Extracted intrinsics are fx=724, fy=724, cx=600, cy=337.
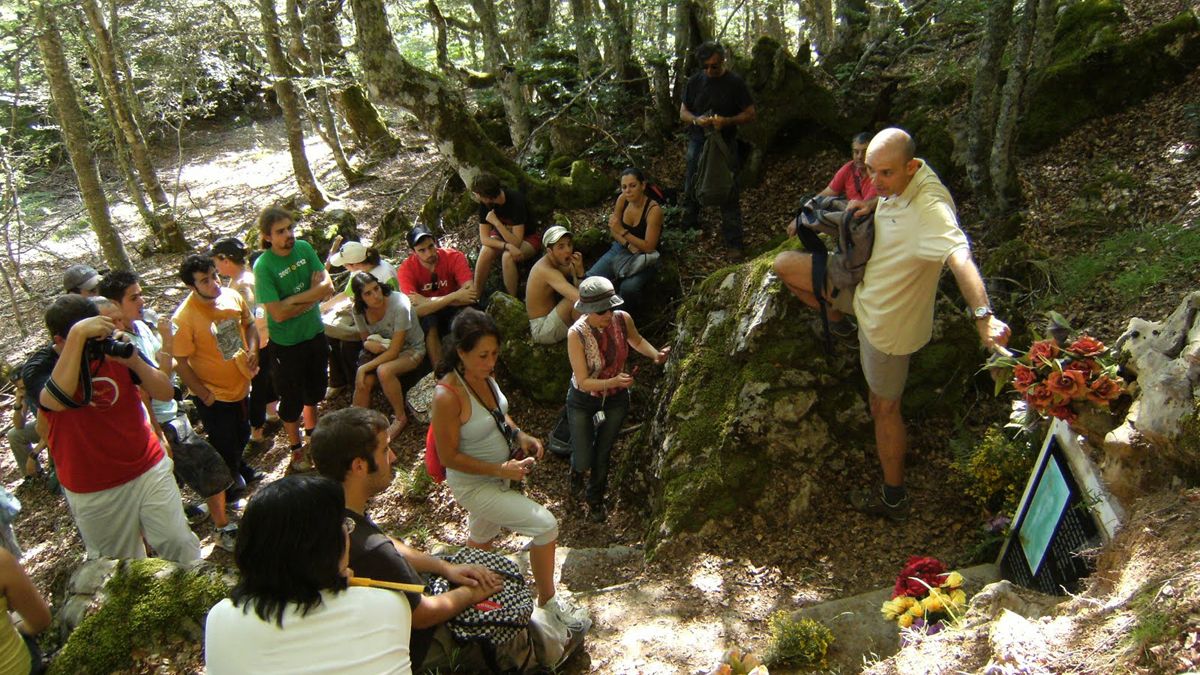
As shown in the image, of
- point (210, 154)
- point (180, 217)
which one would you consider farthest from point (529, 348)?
point (210, 154)

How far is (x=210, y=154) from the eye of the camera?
73.5ft

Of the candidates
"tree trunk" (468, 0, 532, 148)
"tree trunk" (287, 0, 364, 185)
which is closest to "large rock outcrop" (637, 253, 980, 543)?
"tree trunk" (468, 0, 532, 148)

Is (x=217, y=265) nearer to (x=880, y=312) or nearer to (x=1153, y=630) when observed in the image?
(x=880, y=312)

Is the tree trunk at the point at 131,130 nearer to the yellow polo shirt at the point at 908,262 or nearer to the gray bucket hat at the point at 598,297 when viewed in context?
the gray bucket hat at the point at 598,297

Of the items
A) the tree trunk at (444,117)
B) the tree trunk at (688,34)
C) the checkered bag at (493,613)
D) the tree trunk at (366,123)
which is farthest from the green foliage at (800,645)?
the tree trunk at (366,123)

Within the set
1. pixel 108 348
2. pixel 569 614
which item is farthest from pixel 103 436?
pixel 569 614

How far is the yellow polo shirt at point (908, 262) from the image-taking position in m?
3.85

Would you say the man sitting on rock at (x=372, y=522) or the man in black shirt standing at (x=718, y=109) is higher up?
the man in black shirt standing at (x=718, y=109)

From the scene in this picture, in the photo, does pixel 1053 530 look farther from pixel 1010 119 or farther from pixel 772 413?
pixel 1010 119

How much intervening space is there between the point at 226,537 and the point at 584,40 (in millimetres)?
7715

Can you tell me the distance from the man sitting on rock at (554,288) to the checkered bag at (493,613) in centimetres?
344

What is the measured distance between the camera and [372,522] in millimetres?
2938

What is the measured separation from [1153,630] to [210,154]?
995 inches

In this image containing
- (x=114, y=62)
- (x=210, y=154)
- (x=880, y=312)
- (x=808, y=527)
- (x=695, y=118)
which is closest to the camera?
(x=880, y=312)
